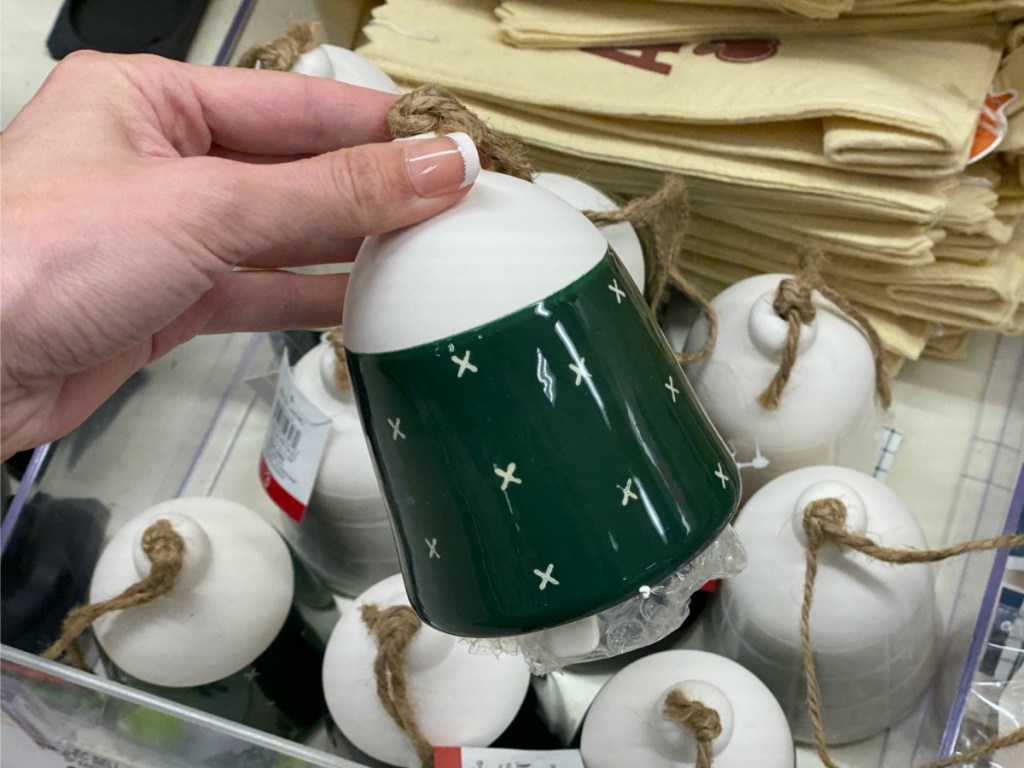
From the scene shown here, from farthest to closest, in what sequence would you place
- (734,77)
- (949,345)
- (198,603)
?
(949,345)
(734,77)
(198,603)

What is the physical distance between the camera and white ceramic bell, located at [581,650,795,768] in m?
0.53

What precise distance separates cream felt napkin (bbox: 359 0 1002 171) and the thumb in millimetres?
368

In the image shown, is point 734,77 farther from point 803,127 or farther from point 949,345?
point 949,345

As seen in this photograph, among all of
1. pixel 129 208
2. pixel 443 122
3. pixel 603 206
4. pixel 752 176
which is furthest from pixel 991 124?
pixel 129 208

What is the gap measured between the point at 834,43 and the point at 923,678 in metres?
0.46

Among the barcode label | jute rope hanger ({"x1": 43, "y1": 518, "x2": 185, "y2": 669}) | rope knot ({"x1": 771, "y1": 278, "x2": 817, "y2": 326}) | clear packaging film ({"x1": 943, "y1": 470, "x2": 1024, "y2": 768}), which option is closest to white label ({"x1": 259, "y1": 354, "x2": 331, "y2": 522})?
the barcode label

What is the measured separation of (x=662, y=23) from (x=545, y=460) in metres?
0.50

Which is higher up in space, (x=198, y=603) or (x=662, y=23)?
(x=662, y=23)

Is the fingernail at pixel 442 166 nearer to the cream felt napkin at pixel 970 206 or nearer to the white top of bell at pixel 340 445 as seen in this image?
the white top of bell at pixel 340 445

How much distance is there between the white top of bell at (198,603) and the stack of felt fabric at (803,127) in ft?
1.27

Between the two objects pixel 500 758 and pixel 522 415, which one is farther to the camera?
pixel 500 758

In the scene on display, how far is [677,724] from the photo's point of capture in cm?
52

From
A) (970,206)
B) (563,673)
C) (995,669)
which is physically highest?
(970,206)

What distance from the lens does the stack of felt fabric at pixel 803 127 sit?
684 mm
